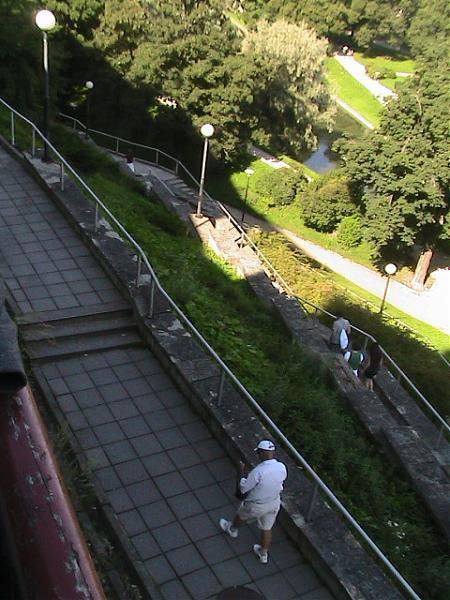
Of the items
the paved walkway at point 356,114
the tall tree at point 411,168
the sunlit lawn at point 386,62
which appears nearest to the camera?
the tall tree at point 411,168

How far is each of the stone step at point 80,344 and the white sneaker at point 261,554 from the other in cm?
330

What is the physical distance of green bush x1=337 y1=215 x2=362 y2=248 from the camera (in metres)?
33.5

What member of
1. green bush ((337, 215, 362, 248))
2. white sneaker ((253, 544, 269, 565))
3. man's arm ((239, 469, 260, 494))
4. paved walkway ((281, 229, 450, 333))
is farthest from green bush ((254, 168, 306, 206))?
man's arm ((239, 469, 260, 494))

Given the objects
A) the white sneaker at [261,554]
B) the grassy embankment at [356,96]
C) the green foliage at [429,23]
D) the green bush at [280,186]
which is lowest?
the green bush at [280,186]

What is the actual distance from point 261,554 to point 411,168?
989 inches

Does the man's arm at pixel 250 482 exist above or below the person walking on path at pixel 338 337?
above

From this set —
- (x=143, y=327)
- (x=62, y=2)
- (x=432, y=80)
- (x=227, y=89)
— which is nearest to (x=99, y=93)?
(x=62, y=2)

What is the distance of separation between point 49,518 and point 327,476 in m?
5.76

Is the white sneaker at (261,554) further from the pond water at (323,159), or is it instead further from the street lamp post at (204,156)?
the pond water at (323,159)

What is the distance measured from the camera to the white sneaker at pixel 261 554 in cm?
598

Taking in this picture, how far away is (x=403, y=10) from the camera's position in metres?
76.9

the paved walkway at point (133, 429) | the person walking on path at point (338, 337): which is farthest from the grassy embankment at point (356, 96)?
the paved walkway at point (133, 429)

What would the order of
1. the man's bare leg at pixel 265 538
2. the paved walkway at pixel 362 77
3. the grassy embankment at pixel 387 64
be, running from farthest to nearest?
the grassy embankment at pixel 387 64 < the paved walkway at pixel 362 77 < the man's bare leg at pixel 265 538

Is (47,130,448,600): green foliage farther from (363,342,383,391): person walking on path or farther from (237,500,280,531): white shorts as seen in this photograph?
(237,500,280,531): white shorts
